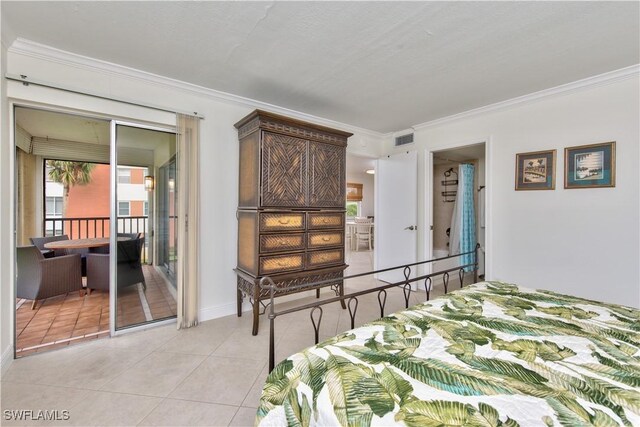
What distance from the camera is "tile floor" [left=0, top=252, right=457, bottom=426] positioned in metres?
1.62

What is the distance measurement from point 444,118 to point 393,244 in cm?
198

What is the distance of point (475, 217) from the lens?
4719 mm

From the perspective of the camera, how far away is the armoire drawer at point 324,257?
9.63 ft

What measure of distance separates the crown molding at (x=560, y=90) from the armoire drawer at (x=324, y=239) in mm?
2222

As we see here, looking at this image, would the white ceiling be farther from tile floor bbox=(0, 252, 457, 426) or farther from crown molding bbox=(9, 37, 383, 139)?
tile floor bbox=(0, 252, 457, 426)

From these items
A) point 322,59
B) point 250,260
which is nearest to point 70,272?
point 250,260

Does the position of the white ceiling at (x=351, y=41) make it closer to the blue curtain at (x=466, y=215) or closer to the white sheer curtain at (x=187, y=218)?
the white sheer curtain at (x=187, y=218)

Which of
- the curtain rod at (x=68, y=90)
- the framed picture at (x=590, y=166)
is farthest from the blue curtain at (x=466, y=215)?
the curtain rod at (x=68, y=90)

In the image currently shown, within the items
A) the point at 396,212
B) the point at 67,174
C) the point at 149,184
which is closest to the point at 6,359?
the point at 149,184

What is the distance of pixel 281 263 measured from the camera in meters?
2.75

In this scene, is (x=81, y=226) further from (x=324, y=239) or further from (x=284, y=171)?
(x=324, y=239)

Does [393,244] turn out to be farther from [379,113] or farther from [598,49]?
[598,49]

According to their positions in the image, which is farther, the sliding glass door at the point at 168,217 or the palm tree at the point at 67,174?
the palm tree at the point at 67,174

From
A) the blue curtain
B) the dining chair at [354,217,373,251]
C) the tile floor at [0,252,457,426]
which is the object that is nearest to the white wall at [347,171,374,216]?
the dining chair at [354,217,373,251]
